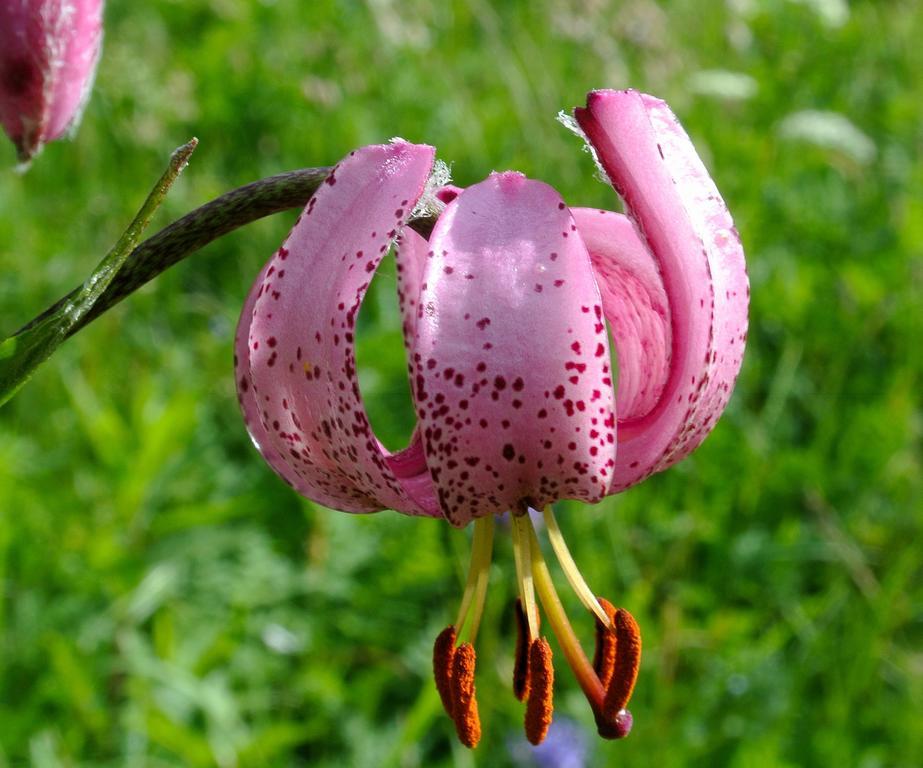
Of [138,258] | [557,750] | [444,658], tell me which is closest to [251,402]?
[138,258]

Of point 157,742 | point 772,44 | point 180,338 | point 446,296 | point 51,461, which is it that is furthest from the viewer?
point 772,44

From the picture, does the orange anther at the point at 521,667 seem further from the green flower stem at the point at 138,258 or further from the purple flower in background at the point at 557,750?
the purple flower in background at the point at 557,750

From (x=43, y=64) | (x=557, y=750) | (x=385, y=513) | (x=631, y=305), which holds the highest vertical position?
(x=43, y=64)

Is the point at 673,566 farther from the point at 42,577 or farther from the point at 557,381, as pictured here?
the point at 557,381

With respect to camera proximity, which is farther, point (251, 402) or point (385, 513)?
point (385, 513)

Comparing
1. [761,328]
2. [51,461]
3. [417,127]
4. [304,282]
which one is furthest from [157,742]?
[417,127]

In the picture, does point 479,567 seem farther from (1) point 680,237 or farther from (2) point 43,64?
(2) point 43,64

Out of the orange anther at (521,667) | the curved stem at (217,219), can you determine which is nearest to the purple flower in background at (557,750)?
the orange anther at (521,667)

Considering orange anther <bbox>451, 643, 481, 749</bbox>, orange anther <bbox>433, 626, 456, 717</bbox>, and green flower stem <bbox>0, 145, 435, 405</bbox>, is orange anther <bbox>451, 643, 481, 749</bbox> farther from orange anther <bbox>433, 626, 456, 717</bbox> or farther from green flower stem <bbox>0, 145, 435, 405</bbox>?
green flower stem <bbox>0, 145, 435, 405</bbox>
